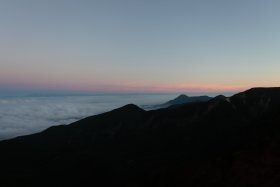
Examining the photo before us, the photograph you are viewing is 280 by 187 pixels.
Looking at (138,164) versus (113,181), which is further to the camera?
(138,164)

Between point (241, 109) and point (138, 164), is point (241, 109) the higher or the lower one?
the higher one

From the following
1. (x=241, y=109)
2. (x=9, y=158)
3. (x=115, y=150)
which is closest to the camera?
(x=9, y=158)

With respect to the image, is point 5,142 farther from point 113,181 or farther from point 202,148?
point 202,148

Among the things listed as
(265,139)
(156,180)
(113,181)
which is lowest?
(113,181)

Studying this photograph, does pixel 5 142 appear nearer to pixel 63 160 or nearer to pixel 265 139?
pixel 63 160

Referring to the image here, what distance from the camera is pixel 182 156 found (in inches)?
5664

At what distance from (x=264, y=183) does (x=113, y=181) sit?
2771 inches

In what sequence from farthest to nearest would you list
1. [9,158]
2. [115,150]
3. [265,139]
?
[115,150] < [9,158] < [265,139]

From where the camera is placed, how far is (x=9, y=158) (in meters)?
169

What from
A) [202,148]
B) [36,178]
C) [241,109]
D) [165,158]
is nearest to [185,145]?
[202,148]

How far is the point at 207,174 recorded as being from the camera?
304 ft

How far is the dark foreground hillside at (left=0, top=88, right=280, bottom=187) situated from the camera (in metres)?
89.0

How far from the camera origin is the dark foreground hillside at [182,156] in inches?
3504

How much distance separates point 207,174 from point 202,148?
207 ft
